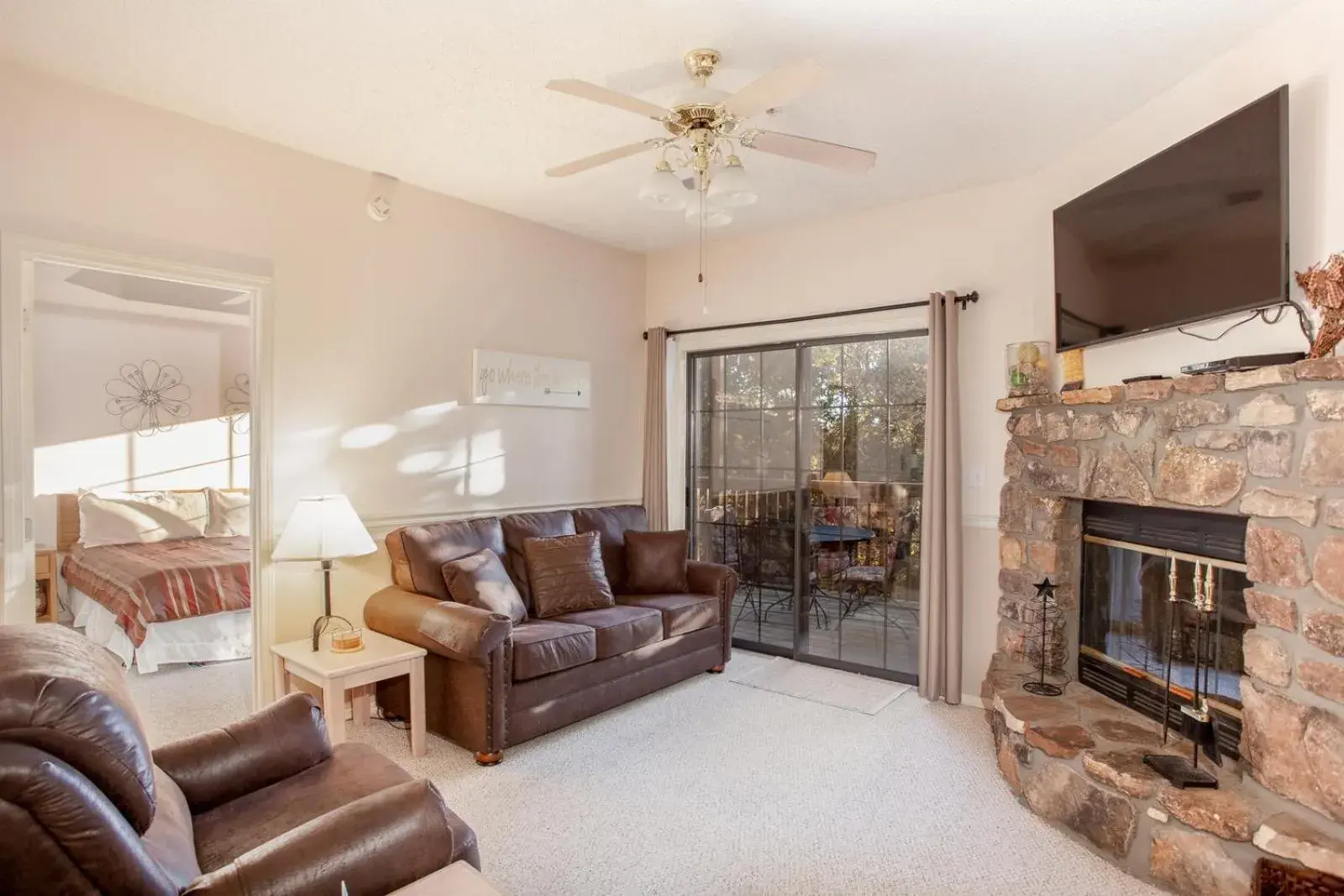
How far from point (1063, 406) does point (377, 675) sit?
324 centimetres

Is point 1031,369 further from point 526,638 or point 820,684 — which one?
point 526,638

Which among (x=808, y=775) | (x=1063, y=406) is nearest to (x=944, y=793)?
(x=808, y=775)

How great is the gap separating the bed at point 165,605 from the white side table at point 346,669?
1.22m

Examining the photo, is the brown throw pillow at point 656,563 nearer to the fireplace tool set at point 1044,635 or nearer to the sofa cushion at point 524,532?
the sofa cushion at point 524,532

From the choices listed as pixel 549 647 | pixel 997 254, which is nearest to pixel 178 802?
pixel 549 647

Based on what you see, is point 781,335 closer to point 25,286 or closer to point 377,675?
point 377,675

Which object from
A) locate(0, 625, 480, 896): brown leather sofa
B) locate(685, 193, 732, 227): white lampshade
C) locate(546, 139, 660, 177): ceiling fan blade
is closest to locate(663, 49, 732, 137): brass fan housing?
locate(546, 139, 660, 177): ceiling fan blade

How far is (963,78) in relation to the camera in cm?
274

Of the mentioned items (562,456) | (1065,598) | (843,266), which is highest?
(843,266)

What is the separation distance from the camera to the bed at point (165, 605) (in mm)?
4363

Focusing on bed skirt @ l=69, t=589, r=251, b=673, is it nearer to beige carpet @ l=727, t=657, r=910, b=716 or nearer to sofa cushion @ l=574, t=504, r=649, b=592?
sofa cushion @ l=574, t=504, r=649, b=592

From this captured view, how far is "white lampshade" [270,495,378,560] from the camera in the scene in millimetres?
3184

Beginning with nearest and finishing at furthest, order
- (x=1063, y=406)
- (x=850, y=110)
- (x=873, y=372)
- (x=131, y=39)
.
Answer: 1. (x=131, y=39)
2. (x=850, y=110)
3. (x=1063, y=406)
4. (x=873, y=372)

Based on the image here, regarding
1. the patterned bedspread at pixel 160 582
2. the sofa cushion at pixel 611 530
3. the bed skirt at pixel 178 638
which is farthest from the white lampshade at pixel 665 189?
the bed skirt at pixel 178 638
